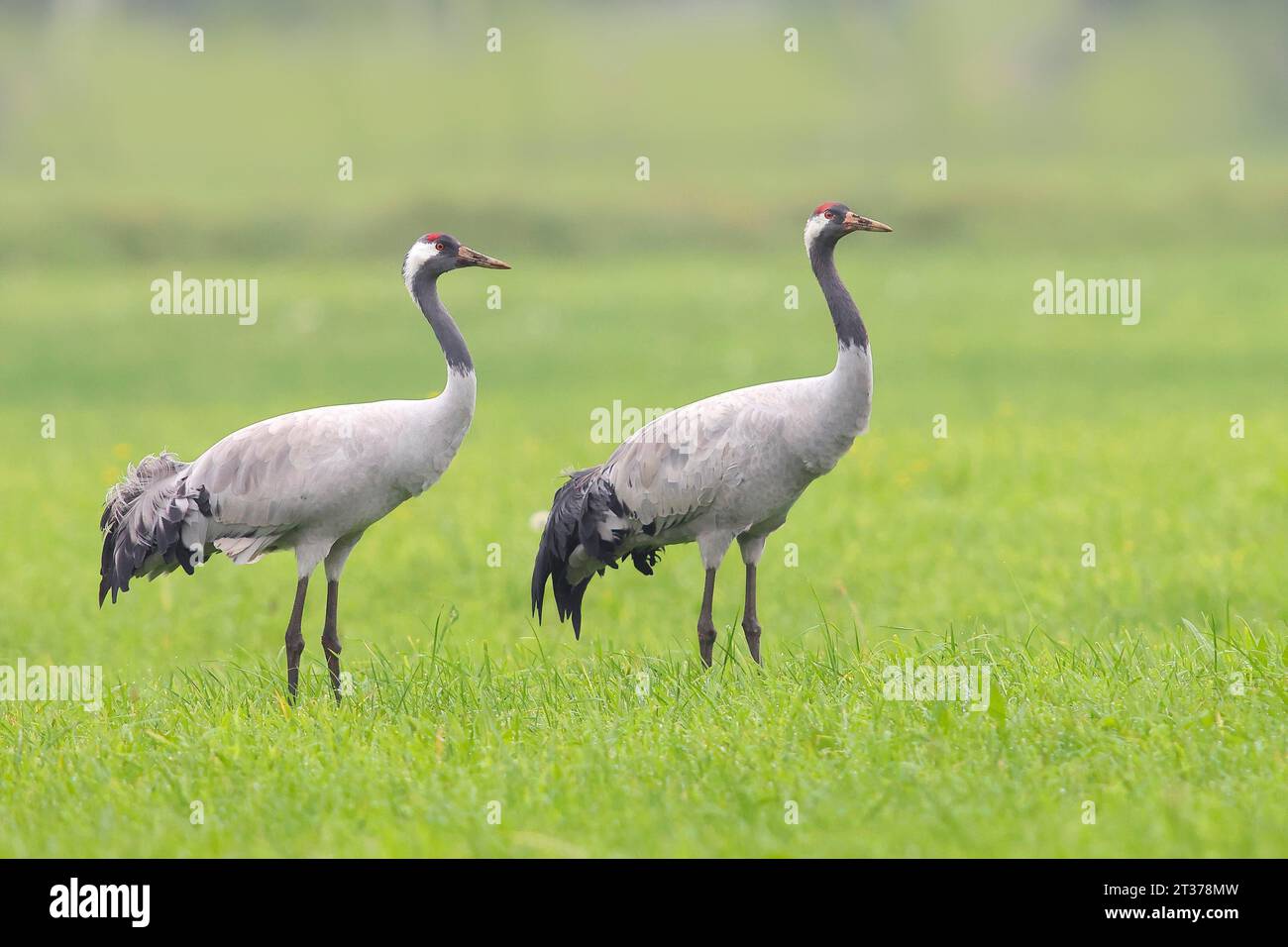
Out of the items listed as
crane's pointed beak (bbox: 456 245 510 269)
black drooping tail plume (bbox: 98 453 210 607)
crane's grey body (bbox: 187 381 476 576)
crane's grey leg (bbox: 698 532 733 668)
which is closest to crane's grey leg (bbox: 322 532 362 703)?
crane's grey body (bbox: 187 381 476 576)

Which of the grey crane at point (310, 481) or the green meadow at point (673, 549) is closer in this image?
the green meadow at point (673, 549)

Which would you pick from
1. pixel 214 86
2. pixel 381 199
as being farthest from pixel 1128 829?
pixel 214 86

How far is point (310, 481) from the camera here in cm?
699

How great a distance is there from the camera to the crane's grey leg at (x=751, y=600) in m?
7.37

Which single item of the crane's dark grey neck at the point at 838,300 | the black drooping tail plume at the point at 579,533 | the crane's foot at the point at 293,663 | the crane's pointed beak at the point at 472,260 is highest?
the crane's pointed beak at the point at 472,260

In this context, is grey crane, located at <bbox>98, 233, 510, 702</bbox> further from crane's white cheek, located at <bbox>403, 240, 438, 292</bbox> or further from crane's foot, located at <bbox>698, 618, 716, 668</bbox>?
crane's foot, located at <bbox>698, 618, 716, 668</bbox>

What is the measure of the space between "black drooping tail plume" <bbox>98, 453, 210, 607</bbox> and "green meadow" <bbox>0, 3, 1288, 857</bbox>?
1.90ft

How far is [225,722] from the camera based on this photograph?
643 cm

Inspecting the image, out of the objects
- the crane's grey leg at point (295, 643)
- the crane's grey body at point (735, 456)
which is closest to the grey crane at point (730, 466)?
the crane's grey body at point (735, 456)

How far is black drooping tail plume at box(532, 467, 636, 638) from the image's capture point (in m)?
7.40

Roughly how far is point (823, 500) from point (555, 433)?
16.0ft

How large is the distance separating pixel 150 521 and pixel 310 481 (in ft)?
2.82

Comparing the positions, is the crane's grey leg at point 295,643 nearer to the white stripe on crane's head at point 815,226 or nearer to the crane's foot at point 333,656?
the crane's foot at point 333,656

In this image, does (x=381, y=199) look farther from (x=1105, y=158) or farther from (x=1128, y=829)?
(x=1128, y=829)
